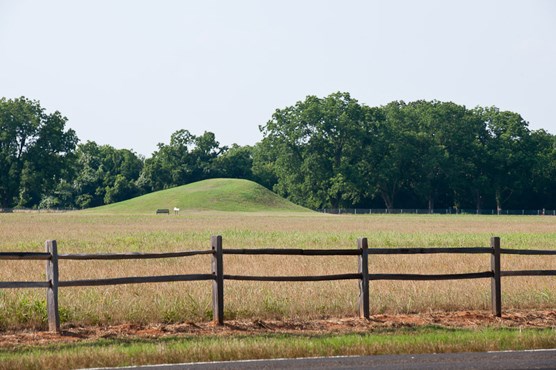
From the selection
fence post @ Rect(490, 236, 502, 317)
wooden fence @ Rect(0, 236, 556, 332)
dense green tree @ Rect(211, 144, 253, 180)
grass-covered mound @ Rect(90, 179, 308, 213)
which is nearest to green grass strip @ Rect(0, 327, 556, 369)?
wooden fence @ Rect(0, 236, 556, 332)

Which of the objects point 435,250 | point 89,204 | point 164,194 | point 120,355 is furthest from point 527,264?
point 89,204

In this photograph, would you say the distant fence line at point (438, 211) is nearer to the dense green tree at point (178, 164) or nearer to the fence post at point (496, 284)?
the dense green tree at point (178, 164)

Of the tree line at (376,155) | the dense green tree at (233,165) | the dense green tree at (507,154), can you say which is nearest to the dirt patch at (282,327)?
the tree line at (376,155)

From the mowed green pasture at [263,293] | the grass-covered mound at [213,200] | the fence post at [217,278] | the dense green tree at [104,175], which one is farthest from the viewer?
the dense green tree at [104,175]

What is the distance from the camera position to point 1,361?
1191 centimetres

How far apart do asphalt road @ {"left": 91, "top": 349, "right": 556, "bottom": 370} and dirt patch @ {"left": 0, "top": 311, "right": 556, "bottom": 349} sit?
2328mm

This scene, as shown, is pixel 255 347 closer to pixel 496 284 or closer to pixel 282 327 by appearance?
pixel 282 327

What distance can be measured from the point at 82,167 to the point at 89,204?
1079cm

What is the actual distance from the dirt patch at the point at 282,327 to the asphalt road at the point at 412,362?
→ 2.33 metres

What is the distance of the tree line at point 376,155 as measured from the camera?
13738 centimetres

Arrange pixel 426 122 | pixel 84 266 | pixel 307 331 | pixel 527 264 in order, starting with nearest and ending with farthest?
1. pixel 307 331
2. pixel 84 266
3. pixel 527 264
4. pixel 426 122

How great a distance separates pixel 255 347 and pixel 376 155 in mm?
128606

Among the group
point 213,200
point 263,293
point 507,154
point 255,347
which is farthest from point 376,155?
point 255,347

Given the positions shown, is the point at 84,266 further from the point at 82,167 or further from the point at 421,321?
the point at 82,167
